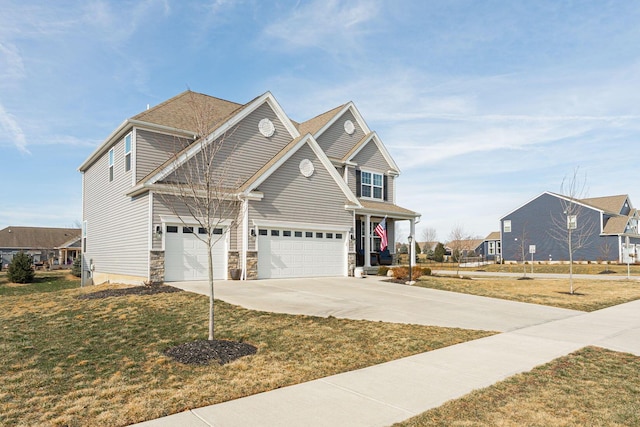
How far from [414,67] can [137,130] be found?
39.5 ft

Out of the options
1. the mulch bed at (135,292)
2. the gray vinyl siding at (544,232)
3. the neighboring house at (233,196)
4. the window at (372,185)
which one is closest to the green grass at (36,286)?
the neighboring house at (233,196)

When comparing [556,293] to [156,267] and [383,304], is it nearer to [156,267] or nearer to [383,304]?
[383,304]

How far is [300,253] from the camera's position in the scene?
1959cm

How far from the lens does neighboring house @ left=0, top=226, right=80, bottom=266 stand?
189 feet

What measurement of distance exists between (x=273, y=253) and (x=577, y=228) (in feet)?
123

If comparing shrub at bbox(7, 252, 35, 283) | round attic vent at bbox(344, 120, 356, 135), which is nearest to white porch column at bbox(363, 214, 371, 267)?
round attic vent at bbox(344, 120, 356, 135)

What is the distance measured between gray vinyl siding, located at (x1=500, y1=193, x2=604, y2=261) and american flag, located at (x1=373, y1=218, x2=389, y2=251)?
26.2 metres

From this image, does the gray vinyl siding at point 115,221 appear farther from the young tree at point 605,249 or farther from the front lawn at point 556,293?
the young tree at point 605,249

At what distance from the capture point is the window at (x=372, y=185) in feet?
85.6

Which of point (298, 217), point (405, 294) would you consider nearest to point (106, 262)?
point (298, 217)

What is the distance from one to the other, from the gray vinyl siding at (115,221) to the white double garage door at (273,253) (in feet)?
3.64

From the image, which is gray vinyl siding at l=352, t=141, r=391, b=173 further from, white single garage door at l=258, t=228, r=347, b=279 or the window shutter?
white single garage door at l=258, t=228, r=347, b=279

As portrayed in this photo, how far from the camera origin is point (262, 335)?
831 cm

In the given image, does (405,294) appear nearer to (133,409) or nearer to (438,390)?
(438,390)
